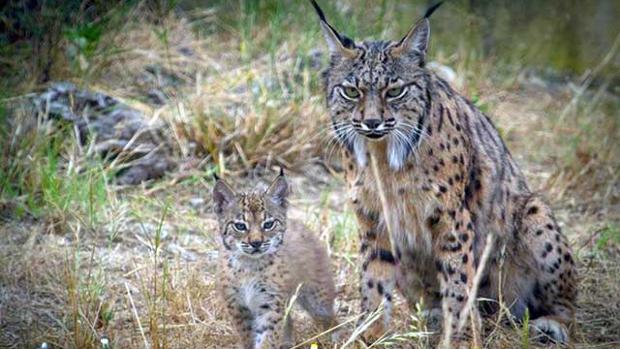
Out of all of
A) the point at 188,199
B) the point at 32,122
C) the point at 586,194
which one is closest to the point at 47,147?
the point at 32,122

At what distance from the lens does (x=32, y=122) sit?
768cm

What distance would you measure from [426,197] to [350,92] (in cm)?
66

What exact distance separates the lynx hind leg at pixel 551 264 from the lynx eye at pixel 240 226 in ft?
5.21

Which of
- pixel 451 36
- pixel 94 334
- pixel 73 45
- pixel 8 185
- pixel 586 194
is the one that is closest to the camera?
pixel 94 334

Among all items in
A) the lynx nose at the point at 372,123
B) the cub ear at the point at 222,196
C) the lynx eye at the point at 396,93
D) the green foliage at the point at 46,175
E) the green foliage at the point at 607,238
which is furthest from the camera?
the green foliage at the point at 607,238

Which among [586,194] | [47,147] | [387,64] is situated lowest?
[586,194]

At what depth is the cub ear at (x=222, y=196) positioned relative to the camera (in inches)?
219

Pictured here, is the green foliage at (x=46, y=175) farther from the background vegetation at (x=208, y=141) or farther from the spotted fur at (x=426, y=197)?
the spotted fur at (x=426, y=197)

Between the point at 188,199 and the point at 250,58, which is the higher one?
the point at 250,58

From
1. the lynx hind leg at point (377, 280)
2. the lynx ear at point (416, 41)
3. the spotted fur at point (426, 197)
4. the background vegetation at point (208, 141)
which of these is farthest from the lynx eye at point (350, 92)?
the background vegetation at point (208, 141)

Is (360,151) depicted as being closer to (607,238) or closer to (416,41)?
(416,41)

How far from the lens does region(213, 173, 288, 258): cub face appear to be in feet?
17.7

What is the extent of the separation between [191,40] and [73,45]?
1.50 meters

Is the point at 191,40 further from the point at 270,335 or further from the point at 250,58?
the point at 270,335
